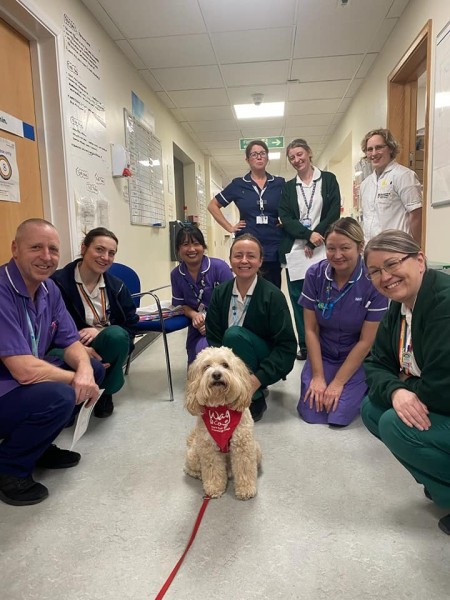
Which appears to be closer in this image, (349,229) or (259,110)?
(349,229)

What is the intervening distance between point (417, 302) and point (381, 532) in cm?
80

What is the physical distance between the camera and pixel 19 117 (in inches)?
97.7

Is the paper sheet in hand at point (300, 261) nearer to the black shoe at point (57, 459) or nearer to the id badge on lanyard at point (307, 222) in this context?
the id badge on lanyard at point (307, 222)

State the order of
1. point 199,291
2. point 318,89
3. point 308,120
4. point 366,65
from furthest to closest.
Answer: point 308,120 < point 318,89 < point 366,65 < point 199,291

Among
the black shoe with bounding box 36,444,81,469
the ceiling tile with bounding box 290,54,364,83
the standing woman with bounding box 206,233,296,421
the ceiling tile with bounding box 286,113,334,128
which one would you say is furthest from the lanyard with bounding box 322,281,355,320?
the ceiling tile with bounding box 286,113,334,128

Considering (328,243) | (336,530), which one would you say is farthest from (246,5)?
(336,530)

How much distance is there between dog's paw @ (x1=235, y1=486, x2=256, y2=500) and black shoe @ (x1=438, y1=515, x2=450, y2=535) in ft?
2.18

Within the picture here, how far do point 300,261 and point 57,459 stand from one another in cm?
215

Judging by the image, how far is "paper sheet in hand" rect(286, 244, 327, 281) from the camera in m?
3.11

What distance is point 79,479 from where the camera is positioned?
5.76ft

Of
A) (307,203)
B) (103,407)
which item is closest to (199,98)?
(307,203)

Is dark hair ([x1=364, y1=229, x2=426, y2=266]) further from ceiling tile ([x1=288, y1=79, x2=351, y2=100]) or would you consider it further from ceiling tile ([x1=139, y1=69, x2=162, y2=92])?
ceiling tile ([x1=288, y1=79, x2=351, y2=100])

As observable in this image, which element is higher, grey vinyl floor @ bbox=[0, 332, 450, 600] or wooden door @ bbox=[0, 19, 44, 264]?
wooden door @ bbox=[0, 19, 44, 264]

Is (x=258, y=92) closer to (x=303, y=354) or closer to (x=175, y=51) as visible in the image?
(x=175, y=51)
